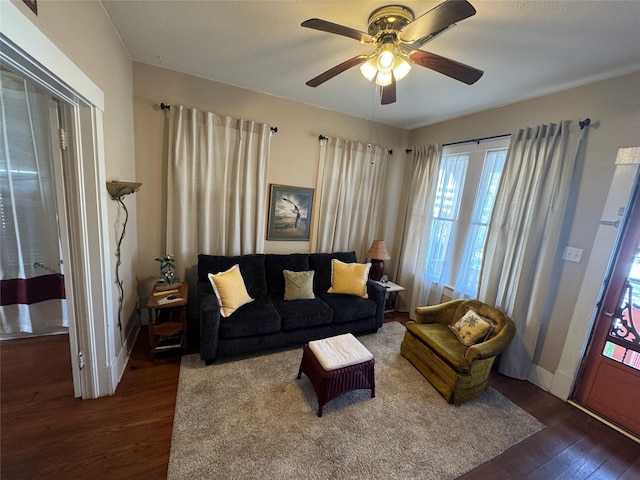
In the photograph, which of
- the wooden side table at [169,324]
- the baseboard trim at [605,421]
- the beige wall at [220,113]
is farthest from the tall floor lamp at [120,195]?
the baseboard trim at [605,421]

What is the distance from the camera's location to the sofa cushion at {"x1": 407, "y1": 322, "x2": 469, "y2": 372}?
6.70ft

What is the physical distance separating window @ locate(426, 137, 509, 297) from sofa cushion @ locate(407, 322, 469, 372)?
858mm

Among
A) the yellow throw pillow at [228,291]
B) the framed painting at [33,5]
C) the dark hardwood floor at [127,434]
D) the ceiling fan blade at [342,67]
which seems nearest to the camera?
the framed painting at [33,5]

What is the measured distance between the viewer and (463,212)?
123 inches

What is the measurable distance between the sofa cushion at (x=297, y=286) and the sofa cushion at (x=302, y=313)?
0.08 meters

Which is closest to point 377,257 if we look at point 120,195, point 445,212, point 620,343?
point 445,212

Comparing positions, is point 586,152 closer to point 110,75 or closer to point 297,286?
point 297,286

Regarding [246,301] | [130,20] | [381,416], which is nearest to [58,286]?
[246,301]

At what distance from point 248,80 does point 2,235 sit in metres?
2.74

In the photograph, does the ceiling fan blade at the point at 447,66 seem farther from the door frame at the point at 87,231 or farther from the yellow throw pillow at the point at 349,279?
the yellow throw pillow at the point at 349,279

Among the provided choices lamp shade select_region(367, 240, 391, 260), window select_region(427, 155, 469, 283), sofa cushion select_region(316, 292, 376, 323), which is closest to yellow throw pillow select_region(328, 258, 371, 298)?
sofa cushion select_region(316, 292, 376, 323)

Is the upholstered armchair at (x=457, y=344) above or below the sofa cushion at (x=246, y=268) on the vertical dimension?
below

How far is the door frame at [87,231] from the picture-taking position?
4.55 ft

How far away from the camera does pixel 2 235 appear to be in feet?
7.38
